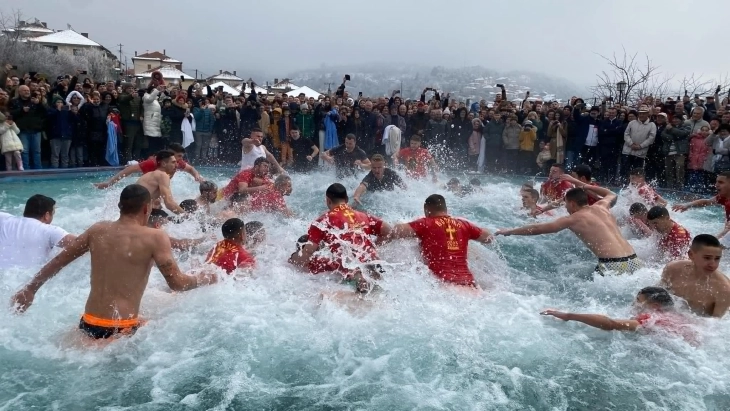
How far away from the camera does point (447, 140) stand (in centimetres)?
1434

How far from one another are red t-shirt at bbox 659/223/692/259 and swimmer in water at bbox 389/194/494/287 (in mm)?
2393

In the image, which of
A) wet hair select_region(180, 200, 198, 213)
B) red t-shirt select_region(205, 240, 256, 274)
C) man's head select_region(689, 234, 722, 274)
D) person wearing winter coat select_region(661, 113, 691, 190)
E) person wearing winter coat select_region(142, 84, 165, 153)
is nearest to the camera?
man's head select_region(689, 234, 722, 274)

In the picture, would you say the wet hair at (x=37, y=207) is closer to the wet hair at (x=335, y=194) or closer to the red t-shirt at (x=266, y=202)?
the wet hair at (x=335, y=194)

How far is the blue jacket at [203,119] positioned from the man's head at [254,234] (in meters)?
7.75

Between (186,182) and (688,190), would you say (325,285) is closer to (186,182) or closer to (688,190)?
(186,182)

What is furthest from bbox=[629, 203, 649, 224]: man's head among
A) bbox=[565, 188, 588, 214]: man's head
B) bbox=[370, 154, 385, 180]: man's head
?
bbox=[370, 154, 385, 180]: man's head

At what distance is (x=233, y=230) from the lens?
5500 millimetres

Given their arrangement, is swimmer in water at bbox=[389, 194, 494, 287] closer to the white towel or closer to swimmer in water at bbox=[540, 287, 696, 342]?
swimmer in water at bbox=[540, 287, 696, 342]

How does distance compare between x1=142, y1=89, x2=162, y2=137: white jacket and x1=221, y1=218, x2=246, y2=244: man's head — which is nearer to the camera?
x1=221, y1=218, x2=246, y2=244: man's head

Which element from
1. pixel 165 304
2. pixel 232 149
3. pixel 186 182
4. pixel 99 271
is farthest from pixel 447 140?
pixel 99 271

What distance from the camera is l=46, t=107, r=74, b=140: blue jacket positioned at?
1175 centimetres

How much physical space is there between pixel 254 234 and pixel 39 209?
→ 220 cm

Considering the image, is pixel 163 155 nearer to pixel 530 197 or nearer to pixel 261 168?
pixel 261 168

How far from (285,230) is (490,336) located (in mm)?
3741
